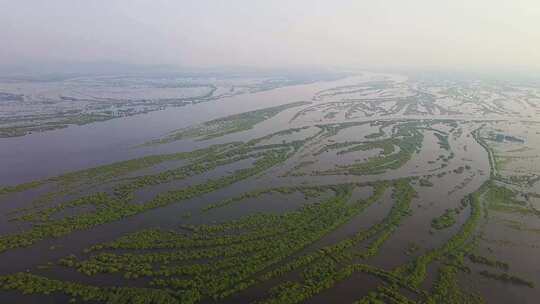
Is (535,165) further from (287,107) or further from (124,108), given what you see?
(124,108)

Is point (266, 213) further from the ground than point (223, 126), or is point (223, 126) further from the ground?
point (223, 126)

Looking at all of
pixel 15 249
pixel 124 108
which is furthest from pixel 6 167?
pixel 124 108

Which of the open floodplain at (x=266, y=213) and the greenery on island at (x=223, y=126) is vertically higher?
the greenery on island at (x=223, y=126)

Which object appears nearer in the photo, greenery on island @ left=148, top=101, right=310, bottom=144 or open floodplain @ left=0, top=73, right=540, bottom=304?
open floodplain @ left=0, top=73, right=540, bottom=304

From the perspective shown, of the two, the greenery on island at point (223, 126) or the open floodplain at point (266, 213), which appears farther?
the greenery on island at point (223, 126)

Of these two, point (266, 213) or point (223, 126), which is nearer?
point (266, 213)

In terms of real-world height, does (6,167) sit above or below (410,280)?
above

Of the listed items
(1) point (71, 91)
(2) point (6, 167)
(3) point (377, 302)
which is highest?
(1) point (71, 91)

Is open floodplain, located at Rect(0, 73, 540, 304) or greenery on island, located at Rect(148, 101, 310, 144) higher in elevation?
greenery on island, located at Rect(148, 101, 310, 144)
